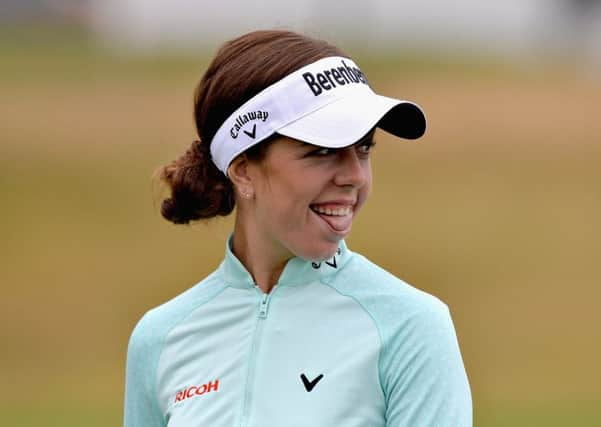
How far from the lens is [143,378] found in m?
3.22

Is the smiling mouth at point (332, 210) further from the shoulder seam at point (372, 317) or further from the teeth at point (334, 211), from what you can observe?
the shoulder seam at point (372, 317)

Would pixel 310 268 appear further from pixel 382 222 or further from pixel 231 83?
pixel 382 222

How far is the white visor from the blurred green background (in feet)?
6.84

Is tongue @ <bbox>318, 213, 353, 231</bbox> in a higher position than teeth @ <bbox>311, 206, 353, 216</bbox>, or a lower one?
lower

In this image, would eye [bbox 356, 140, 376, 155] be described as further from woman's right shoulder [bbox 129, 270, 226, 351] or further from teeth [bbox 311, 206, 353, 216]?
woman's right shoulder [bbox 129, 270, 226, 351]

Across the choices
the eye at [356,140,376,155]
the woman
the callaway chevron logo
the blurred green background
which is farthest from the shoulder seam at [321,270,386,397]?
the blurred green background

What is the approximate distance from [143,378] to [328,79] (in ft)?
2.68

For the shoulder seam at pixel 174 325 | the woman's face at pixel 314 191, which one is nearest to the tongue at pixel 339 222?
the woman's face at pixel 314 191

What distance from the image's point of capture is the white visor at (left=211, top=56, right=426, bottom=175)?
289 cm

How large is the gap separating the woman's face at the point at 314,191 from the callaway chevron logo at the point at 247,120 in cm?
6

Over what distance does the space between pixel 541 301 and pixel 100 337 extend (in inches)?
157

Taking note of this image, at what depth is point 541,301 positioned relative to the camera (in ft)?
42.0

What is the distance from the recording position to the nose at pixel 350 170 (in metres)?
2.91

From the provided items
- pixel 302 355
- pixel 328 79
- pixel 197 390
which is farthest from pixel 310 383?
pixel 328 79
